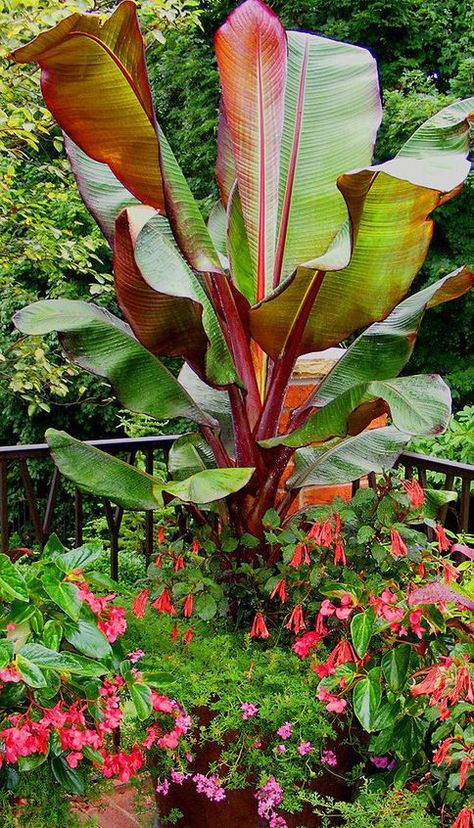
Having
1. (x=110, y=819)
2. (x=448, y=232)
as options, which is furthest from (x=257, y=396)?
(x=448, y=232)

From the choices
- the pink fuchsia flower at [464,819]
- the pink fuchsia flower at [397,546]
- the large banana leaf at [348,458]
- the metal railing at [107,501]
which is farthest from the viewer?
the metal railing at [107,501]

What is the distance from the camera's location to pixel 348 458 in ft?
6.08

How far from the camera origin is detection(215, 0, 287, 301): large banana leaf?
1879mm

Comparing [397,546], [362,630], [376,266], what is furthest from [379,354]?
[362,630]

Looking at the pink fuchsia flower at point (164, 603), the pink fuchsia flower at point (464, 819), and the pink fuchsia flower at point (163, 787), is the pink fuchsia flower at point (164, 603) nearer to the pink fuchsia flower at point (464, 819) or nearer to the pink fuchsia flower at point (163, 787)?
the pink fuchsia flower at point (163, 787)

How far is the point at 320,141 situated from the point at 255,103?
0.61ft


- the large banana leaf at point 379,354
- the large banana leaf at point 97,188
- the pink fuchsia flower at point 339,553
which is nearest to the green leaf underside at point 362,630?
the pink fuchsia flower at point 339,553

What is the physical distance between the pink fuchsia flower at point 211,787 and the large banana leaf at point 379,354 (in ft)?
2.83

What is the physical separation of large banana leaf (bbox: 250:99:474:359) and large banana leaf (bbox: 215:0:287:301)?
199 mm

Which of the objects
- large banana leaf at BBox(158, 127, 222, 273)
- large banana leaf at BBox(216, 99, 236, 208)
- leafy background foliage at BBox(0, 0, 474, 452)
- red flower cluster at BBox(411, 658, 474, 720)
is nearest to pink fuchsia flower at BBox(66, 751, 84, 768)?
red flower cluster at BBox(411, 658, 474, 720)

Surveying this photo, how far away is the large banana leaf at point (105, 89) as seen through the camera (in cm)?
147

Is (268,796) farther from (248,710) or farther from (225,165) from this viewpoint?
(225,165)

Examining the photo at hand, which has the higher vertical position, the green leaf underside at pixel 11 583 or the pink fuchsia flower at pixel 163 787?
the green leaf underside at pixel 11 583

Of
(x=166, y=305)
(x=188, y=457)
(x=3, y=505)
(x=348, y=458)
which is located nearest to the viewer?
(x=166, y=305)
